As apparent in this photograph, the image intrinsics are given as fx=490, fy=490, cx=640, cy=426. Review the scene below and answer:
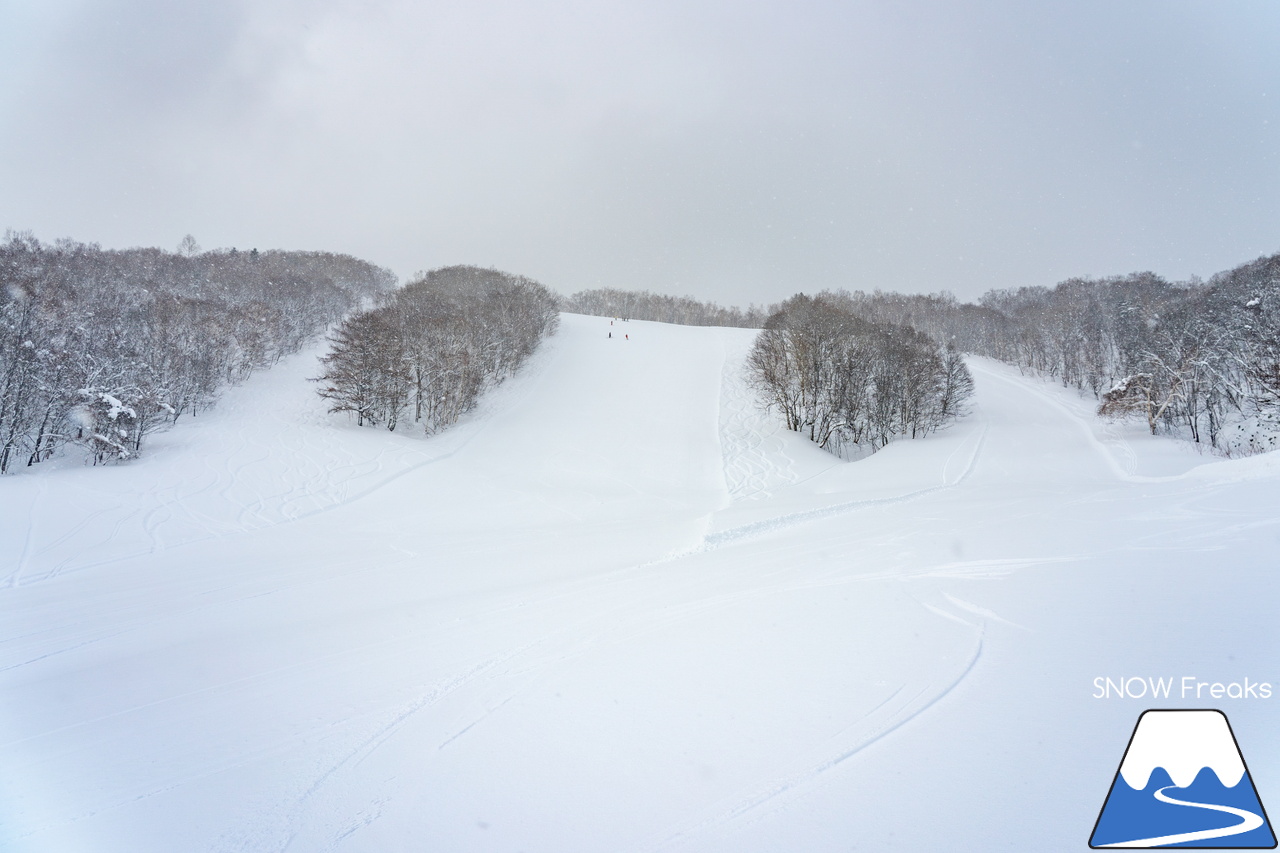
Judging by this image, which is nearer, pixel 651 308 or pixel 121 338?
pixel 121 338

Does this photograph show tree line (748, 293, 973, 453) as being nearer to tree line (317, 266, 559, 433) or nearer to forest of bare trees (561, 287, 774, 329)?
tree line (317, 266, 559, 433)

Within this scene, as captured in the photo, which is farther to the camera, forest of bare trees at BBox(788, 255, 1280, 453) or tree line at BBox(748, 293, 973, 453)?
tree line at BBox(748, 293, 973, 453)

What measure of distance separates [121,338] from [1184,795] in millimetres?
37819

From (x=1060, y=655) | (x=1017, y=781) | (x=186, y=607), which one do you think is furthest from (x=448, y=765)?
(x=186, y=607)

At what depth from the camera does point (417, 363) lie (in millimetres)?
30000

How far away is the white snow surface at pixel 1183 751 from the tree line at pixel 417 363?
30.5 meters

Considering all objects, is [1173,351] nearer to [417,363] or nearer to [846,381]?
[846,381]

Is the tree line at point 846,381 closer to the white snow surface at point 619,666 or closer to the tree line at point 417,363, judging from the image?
the white snow surface at point 619,666

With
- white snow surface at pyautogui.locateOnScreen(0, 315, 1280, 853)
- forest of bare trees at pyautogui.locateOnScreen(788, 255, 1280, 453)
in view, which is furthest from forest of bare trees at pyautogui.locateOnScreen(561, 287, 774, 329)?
white snow surface at pyautogui.locateOnScreen(0, 315, 1280, 853)

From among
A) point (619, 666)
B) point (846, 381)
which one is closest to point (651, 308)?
point (846, 381)

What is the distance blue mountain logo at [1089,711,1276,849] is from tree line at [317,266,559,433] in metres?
30.6

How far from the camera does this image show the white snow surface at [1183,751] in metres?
3.02

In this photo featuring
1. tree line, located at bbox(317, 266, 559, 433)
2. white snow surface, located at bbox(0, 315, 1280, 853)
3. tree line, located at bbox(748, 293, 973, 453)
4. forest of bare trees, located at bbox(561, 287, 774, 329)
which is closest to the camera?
white snow surface, located at bbox(0, 315, 1280, 853)

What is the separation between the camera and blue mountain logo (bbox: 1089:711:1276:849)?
8.91ft
